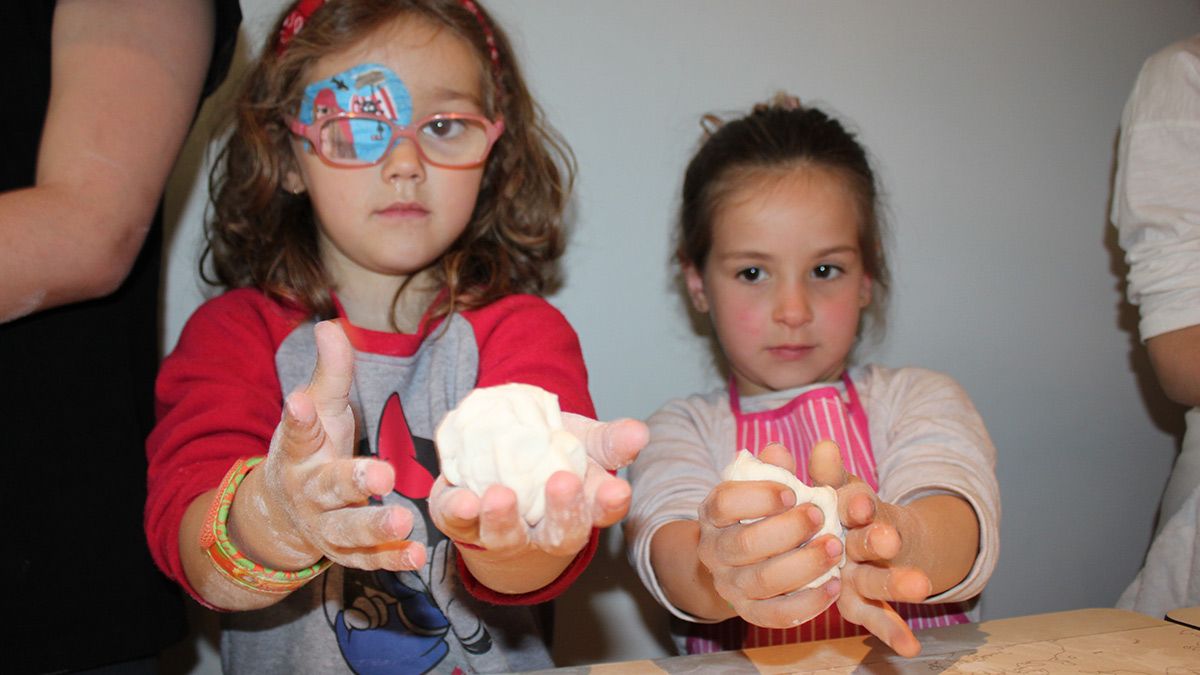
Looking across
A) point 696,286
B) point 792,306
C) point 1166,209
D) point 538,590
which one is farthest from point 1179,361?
point 538,590

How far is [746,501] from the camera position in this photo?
32.1 inches

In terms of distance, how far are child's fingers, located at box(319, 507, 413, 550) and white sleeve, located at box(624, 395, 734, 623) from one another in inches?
18.7

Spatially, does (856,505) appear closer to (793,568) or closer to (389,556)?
(793,568)

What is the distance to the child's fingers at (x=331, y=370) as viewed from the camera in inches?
28.0

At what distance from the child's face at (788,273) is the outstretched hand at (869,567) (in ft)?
1.40

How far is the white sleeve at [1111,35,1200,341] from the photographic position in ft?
4.36

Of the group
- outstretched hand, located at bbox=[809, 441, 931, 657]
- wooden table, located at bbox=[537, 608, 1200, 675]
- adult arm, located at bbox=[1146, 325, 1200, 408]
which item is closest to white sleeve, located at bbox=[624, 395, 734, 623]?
wooden table, located at bbox=[537, 608, 1200, 675]

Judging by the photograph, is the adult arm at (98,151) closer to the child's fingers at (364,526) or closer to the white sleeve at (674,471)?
the child's fingers at (364,526)

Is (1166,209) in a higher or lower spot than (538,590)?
higher

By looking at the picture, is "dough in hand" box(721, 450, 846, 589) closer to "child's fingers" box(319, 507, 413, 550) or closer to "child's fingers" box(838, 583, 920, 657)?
"child's fingers" box(838, 583, 920, 657)

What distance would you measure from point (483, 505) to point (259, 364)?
607 millimetres

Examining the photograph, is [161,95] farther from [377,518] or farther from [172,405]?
[377,518]

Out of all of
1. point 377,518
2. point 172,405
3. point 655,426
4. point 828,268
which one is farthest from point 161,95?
point 828,268

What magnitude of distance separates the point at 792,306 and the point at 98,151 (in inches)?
33.5
